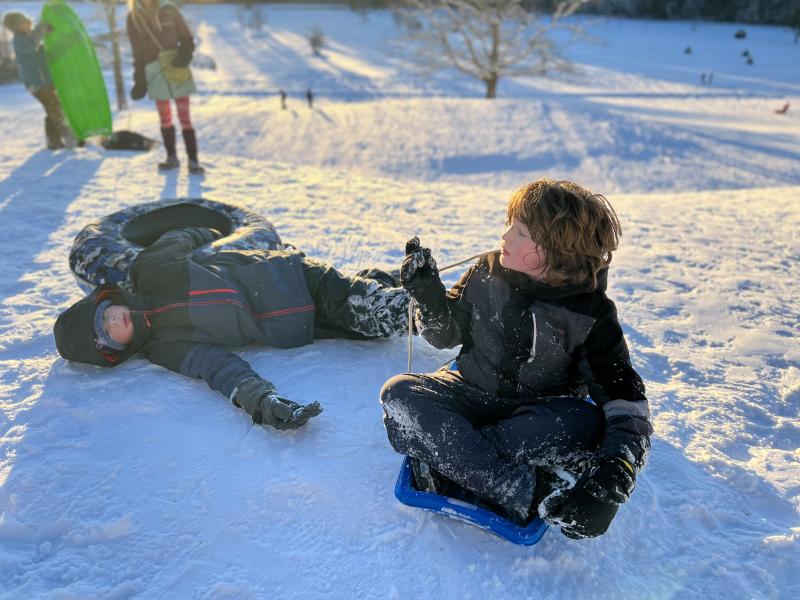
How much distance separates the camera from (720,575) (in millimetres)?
1691

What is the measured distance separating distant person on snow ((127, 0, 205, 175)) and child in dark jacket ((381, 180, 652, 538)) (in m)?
4.64

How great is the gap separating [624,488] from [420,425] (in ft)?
1.92

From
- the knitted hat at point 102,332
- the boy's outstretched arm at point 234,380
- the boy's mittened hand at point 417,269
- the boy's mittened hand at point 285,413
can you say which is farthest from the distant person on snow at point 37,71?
the boy's mittened hand at point 417,269

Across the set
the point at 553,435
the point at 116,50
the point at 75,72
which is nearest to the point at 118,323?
the point at 553,435

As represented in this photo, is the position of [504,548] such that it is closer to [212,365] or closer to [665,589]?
[665,589]

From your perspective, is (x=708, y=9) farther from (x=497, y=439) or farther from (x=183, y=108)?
(x=497, y=439)

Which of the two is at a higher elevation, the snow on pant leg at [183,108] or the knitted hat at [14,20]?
the knitted hat at [14,20]

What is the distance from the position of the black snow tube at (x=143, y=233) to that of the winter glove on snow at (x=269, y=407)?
0.94 m

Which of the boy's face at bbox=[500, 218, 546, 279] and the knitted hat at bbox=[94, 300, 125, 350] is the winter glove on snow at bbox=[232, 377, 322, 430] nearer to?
the knitted hat at bbox=[94, 300, 125, 350]

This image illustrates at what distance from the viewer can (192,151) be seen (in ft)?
20.0

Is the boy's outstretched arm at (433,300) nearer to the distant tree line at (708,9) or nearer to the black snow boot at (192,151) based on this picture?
the black snow boot at (192,151)

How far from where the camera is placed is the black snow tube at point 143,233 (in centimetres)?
297

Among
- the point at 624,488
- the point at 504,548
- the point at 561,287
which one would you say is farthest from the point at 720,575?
the point at 561,287

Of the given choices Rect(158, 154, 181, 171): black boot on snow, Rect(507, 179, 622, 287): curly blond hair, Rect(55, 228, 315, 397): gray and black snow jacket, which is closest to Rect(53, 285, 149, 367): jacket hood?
Rect(55, 228, 315, 397): gray and black snow jacket
